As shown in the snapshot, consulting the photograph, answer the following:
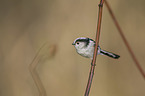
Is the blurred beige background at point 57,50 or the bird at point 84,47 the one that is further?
the blurred beige background at point 57,50

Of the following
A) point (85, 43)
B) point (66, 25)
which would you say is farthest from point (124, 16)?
point (85, 43)

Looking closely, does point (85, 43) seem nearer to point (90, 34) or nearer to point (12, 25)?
point (90, 34)

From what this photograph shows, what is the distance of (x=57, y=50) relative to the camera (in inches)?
32.7

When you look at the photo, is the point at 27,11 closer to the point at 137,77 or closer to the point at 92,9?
the point at 92,9

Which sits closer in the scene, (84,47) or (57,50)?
(84,47)

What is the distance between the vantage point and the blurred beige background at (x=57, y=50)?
2.59ft

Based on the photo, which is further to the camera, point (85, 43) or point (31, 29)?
point (31, 29)

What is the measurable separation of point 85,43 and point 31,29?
0.47 metres

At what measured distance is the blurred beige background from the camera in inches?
31.1

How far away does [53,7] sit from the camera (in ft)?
2.70

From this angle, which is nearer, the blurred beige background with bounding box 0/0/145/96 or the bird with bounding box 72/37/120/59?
the bird with bounding box 72/37/120/59

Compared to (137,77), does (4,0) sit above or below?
above

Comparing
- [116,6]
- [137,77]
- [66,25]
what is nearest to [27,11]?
[66,25]

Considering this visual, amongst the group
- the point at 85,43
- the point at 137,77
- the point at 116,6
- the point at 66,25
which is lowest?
the point at 137,77
